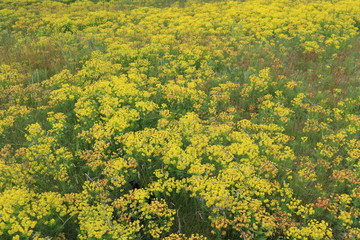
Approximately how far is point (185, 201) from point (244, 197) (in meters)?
0.85

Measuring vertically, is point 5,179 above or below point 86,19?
below

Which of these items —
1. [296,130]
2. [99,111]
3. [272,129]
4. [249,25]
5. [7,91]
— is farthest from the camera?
[249,25]

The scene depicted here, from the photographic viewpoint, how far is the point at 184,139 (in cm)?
427

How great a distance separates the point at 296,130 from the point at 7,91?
6.00m

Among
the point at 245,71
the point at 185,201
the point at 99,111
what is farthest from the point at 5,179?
the point at 245,71

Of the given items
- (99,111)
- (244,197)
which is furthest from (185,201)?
(99,111)

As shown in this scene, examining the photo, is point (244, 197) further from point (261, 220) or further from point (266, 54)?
point (266, 54)

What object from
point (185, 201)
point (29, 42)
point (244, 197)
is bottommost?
point (185, 201)

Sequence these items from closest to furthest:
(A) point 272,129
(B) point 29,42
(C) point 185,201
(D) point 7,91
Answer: (C) point 185,201 < (A) point 272,129 < (D) point 7,91 < (B) point 29,42

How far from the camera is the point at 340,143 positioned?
4.91 meters

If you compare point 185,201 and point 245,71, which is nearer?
point 185,201

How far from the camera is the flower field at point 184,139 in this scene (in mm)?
3268

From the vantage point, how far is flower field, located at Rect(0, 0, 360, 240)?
327 centimetres

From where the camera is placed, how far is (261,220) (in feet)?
11.1
